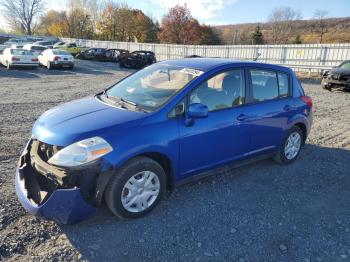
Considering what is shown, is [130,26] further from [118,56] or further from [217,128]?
[217,128]

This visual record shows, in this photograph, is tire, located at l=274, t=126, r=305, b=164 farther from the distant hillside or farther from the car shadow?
the distant hillside

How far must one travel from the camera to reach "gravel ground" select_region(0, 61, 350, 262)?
3.02 m

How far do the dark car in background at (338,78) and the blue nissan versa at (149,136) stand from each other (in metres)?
10.2

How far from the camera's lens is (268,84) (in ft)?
15.5

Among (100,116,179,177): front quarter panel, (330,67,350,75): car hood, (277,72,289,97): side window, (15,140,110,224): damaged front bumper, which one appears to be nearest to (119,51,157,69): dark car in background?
(330,67,350,75): car hood

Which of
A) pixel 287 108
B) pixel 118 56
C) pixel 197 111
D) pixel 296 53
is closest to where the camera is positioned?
pixel 197 111

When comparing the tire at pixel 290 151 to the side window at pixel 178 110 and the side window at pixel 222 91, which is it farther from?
the side window at pixel 178 110

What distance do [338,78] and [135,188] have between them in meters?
13.0

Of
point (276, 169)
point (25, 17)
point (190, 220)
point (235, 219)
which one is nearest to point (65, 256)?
point (190, 220)

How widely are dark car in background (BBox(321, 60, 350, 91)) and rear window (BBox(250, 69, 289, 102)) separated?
32.9 ft

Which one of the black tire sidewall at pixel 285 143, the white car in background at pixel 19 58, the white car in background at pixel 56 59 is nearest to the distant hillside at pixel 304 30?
the white car in background at pixel 56 59

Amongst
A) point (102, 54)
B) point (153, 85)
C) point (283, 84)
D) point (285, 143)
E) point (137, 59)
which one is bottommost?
point (102, 54)

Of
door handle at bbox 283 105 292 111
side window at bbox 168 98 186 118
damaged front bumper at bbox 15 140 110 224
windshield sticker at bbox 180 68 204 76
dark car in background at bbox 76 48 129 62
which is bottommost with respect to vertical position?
dark car in background at bbox 76 48 129 62

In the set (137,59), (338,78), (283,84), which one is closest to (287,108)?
(283,84)
